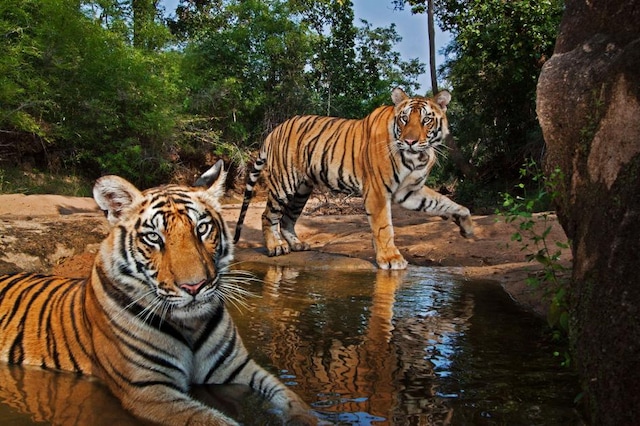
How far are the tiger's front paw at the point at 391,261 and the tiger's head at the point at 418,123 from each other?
128cm

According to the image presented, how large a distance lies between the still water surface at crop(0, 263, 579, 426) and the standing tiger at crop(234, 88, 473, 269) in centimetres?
247

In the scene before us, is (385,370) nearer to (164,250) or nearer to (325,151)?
(164,250)

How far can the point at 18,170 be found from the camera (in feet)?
48.4

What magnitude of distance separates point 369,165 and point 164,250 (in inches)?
205

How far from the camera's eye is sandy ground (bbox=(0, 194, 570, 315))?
226 inches

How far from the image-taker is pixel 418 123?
23.7 ft

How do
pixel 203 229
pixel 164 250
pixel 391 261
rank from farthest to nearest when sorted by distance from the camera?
pixel 391 261, pixel 203 229, pixel 164 250

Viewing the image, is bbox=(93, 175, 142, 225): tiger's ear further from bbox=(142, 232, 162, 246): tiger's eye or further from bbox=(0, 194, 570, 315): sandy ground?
bbox=(0, 194, 570, 315): sandy ground

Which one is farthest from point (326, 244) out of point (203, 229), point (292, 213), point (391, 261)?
point (203, 229)

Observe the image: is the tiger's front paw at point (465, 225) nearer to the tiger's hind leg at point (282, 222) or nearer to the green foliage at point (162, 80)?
the tiger's hind leg at point (282, 222)

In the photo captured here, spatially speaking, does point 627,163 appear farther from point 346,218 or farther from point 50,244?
point 346,218

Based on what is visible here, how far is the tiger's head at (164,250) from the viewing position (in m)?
2.49

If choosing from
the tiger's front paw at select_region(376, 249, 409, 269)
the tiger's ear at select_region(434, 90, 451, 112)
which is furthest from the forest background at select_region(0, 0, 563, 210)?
the tiger's front paw at select_region(376, 249, 409, 269)

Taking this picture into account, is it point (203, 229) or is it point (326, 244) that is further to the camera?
point (326, 244)
